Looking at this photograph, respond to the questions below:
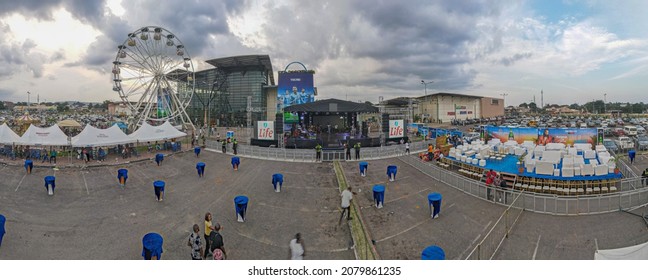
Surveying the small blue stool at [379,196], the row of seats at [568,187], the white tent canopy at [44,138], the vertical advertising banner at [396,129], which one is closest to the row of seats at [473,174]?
the row of seats at [568,187]

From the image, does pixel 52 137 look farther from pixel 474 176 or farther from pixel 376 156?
pixel 474 176

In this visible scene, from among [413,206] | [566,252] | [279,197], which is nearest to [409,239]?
[413,206]

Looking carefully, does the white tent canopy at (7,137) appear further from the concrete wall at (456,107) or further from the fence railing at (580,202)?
the concrete wall at (456,107)

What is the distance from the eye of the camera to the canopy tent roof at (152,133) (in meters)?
21.8

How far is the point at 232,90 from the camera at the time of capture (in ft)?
214

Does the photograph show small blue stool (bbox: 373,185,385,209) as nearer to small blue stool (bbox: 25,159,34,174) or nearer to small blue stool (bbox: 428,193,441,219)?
small blue stool (bbox: 428,193,441,219)

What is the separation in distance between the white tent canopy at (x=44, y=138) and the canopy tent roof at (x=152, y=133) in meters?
3.93

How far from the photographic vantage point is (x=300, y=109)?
96.8 feet

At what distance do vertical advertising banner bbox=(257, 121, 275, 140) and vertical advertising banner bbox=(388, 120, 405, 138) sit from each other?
1114 centimetres

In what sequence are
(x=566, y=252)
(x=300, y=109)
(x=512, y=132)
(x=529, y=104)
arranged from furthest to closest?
(x=529, y=104) < (x=300, y=109) < (x=512, y=132) < (x=566, y=252)

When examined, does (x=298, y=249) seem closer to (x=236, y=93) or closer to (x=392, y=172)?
(x=392, y=172)

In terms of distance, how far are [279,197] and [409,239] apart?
604 centimetres

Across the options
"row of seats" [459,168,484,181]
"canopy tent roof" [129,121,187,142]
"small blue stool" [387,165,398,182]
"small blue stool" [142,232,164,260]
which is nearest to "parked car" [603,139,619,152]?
"row of seats" [459,168,484,181]

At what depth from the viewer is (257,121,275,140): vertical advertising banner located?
1009 inches
